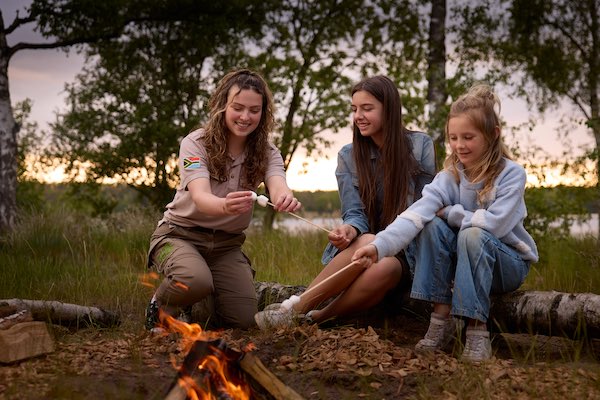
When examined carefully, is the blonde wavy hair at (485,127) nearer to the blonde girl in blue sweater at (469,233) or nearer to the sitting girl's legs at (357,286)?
the blonde girl in blue sweater at (469,233)

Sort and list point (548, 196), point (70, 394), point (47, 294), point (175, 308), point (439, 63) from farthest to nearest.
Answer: point (439, 63) < point (548, 196) < point (47, 294) < point (175, 308) < point (70, 394)

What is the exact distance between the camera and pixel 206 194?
414 cm

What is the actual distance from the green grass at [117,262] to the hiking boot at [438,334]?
2066mm

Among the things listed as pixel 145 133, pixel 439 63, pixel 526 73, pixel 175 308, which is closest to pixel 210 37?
pixel 145 133

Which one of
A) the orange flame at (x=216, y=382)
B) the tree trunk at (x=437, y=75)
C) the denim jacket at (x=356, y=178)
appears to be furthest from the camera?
the tree trunk at (x=437, y=75)

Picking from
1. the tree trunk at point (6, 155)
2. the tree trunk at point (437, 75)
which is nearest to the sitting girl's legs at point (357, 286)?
the tree trunk at point (437, 75)

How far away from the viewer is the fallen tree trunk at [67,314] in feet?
14.0

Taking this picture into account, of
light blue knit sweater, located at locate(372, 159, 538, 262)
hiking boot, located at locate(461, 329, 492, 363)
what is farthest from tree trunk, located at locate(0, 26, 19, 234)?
hiking boot, located at locate(461, 329, 492, 363)

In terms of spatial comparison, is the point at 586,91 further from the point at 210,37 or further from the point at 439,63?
the point at 210,37

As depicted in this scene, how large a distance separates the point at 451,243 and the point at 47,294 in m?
3.20

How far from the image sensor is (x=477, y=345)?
143 inches

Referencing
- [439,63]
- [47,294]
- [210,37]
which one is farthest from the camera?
[210,37]

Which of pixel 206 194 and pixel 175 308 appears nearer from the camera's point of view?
pixel 206 194

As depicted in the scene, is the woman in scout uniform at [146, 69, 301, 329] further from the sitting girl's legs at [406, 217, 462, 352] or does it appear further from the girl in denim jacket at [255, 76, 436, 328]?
the sitting girl's legs at [406, 217, 462, 352]
